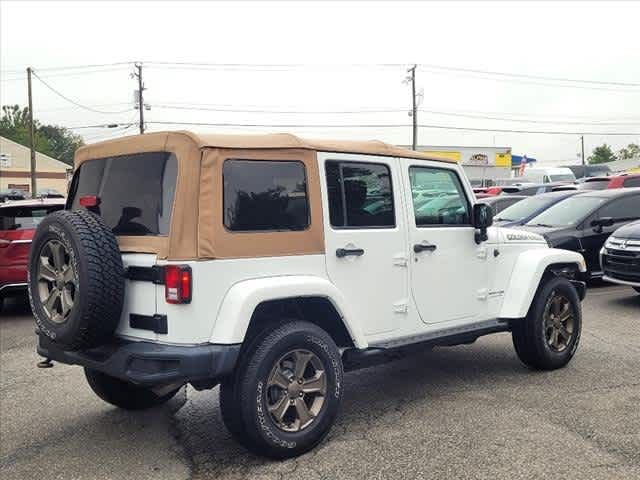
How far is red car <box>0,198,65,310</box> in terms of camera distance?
8.76m

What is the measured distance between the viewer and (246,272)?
12.4 ft

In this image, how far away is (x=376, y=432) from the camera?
4.34 metres

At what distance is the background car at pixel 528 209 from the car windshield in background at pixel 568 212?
0.37m

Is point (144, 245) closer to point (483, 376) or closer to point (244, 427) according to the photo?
point (244, 427)

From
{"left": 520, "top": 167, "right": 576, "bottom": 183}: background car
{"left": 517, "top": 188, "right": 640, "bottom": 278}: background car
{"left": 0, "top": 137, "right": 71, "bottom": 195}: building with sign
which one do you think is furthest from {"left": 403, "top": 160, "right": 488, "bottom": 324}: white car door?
{"left": 0, "top": 137, "right": 71, "bottom": 195}: building with sign

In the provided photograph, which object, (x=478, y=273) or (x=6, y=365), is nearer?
(x=478, y=273)

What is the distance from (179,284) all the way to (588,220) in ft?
27.4

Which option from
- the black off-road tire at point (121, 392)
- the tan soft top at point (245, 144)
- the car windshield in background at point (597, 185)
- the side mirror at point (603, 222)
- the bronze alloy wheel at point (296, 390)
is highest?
the car windshield in background at point (597, 185)

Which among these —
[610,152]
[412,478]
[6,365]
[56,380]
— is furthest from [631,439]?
[610,152]

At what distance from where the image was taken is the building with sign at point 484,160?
5019cm

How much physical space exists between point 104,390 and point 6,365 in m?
2.44

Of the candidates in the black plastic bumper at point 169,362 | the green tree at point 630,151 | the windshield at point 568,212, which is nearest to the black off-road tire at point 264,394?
the black plastic bumper at point 169,362

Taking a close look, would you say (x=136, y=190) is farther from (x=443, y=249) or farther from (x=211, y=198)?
(x=443, y=249)

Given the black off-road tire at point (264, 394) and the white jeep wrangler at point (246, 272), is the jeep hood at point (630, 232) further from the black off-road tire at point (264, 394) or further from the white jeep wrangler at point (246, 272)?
the black off-road tire at point (264, 394)
